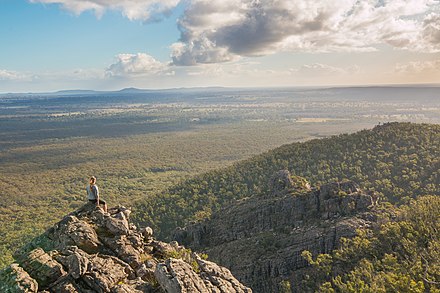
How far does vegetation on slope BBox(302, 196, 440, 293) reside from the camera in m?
44.2

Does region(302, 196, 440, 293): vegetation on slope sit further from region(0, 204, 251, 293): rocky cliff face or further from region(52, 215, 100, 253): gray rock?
region(52, 215, 100, 253): gray rock

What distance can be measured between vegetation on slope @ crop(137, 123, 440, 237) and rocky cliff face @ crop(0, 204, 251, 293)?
60.3 metres

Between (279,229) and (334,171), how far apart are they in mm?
46646

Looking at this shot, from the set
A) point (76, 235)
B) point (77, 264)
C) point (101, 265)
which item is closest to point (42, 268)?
point (77, 264)

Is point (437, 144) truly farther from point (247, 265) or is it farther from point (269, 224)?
point (247, 265)

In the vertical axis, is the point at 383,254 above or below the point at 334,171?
below

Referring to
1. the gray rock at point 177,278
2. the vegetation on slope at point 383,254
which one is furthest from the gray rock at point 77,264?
the vegetation on slope at point 383,254

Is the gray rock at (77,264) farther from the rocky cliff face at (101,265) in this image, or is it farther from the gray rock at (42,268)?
the gray rock at (42,268)

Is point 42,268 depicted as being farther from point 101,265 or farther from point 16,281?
point 101,265

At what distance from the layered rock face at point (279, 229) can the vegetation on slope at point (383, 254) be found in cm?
278

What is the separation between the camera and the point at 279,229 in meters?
62.5

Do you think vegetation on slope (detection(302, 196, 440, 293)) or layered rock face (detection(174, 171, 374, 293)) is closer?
vegetation on slope (detection(302, 196, 440, 293))

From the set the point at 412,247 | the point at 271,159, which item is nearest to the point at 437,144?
the point at 271,159

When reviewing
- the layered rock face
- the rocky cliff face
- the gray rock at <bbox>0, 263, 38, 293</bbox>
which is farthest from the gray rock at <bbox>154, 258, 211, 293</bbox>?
the layered rock face
